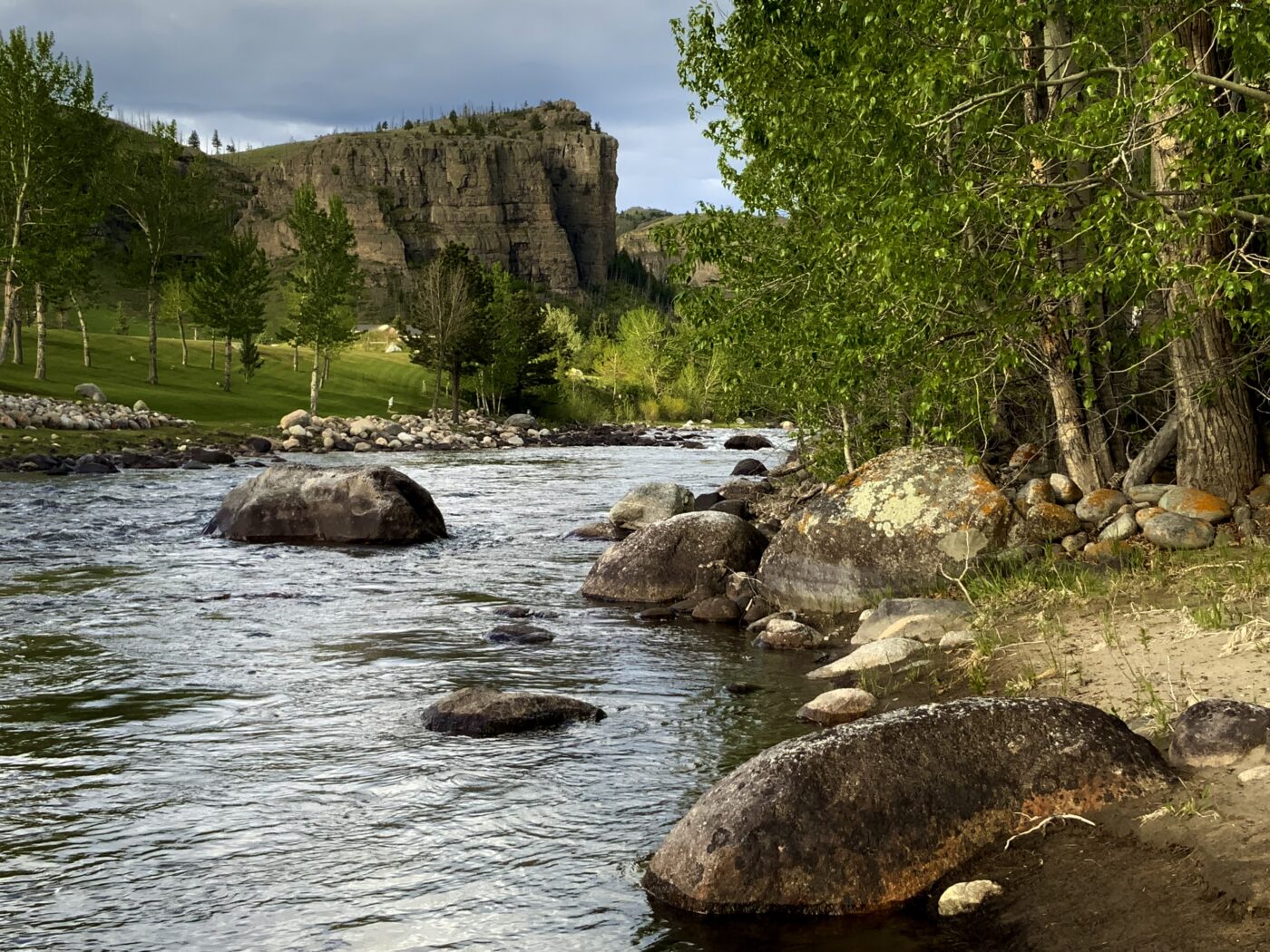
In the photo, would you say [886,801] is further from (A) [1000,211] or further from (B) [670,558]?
(B) [670,558]

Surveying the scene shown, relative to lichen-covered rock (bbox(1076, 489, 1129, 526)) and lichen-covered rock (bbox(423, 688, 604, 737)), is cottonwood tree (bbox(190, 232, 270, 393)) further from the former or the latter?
lichen-covered rock (bbox(423, 688, 604, 737))

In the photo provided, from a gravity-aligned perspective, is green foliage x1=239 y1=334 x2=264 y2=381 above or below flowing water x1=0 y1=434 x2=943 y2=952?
above

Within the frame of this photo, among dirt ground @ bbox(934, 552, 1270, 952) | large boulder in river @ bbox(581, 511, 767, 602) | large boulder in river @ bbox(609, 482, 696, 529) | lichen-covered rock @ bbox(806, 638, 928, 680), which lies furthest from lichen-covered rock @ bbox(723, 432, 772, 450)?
dirt ground @ bbox(934, 552, 1270, 952)

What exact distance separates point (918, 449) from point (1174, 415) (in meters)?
3.03

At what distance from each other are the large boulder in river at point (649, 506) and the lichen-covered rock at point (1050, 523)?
8.97m

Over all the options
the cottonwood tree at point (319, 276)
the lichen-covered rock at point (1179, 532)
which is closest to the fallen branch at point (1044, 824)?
the lichen-covered rock at point (1179, 532)

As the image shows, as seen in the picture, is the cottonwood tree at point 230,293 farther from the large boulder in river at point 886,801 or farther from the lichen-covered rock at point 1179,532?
the large boulder in river at point 886,801

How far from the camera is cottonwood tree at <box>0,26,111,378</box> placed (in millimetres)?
50750

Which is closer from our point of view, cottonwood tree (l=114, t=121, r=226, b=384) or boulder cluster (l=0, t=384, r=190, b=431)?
boulder cluster (l=0, t=384, r=190, b=431)

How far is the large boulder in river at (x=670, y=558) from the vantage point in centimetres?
1529

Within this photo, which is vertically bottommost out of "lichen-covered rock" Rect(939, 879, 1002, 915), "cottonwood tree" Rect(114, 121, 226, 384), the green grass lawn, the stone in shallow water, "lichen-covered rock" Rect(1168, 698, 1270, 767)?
the stone in shallow water

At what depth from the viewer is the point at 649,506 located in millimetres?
22234

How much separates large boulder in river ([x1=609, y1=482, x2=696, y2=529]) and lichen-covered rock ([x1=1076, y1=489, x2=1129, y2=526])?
921 centimetres

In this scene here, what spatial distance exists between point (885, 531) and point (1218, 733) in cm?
739
